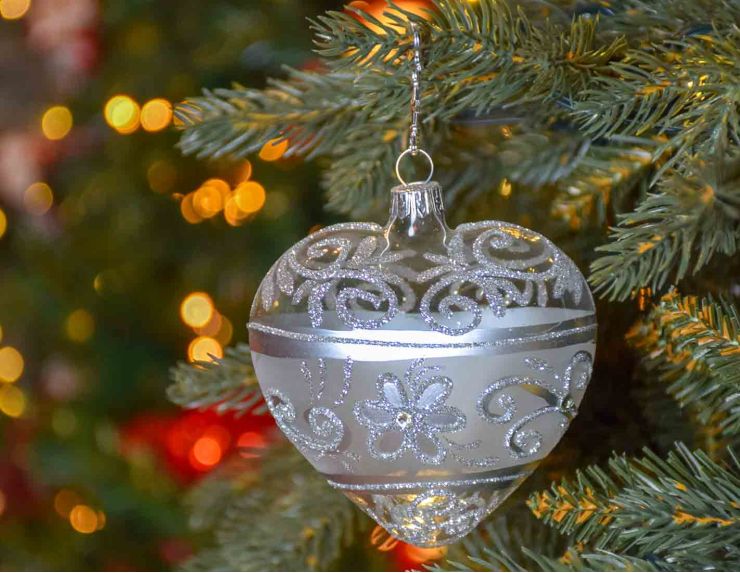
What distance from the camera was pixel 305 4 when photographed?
87cm

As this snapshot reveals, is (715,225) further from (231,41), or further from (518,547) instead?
(231,41)

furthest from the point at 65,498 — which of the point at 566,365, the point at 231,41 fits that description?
the point at 566,365

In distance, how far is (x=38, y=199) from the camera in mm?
1011

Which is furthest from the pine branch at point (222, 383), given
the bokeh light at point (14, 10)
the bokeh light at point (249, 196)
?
the bokeh light at point (14, 10)

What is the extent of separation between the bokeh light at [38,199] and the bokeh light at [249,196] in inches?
9.9

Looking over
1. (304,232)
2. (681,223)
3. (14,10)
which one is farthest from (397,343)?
(14,10)

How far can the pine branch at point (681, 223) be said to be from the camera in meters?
0.30

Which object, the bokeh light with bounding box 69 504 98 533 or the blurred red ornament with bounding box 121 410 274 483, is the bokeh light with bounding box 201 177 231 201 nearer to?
the blurred red ornament with bounding box 121 410 274 483

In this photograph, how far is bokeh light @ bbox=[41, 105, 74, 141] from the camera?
96 cm

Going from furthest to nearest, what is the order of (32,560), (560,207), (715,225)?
1. (32,560)
2. (560,207)
3. (715,225)

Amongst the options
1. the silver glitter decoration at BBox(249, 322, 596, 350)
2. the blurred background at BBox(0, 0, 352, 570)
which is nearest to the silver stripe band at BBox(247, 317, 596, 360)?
the silver glitter decoration at BBox(249, 322, 596, 350)

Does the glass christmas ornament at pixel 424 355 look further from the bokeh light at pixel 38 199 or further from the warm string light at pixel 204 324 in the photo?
the bokeh light at pixel 38 199

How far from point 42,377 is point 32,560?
21cm

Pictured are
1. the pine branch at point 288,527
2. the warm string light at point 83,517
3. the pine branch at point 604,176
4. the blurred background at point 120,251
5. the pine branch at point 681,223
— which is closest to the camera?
the pine branch at point 681,223
